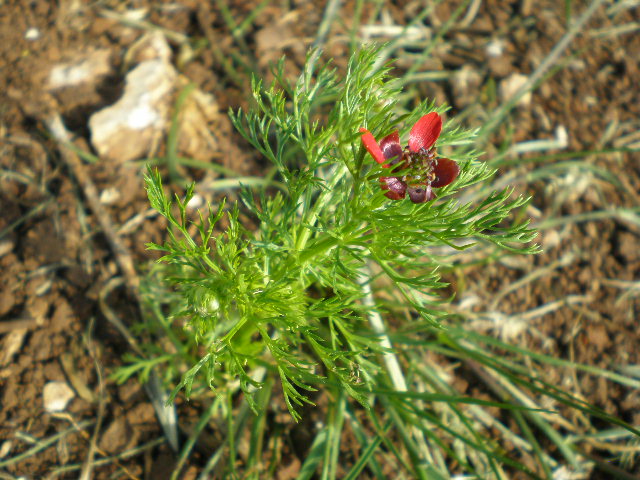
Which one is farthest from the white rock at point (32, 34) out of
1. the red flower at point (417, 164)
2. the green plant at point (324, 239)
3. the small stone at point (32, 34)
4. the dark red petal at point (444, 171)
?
the dark red petal at point (444, 171)

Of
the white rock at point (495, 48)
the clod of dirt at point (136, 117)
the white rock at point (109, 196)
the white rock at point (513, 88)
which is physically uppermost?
the clod of dirt at point (136, 117)

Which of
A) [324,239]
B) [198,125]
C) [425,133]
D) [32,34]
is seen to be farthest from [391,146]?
[32,34]

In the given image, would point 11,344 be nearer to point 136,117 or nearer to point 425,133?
point 136,117

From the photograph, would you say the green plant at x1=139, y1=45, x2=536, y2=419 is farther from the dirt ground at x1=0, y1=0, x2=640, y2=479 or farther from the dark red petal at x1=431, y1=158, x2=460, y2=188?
the dirt ground at x1=0, y1=0, x2=640, y2=479

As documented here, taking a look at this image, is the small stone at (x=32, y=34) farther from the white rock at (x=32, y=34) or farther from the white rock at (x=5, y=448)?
the white rock at (x=5, y=448)

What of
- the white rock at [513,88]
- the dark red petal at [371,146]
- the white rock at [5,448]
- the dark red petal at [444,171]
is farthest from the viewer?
the white rock at [513,88]

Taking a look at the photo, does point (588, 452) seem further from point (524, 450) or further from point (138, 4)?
point (138, 4)

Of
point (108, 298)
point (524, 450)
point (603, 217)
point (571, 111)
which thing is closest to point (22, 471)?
point (108, 298)
